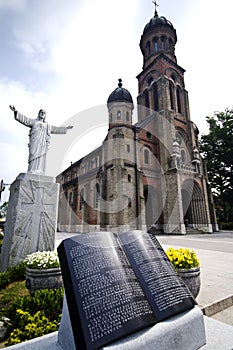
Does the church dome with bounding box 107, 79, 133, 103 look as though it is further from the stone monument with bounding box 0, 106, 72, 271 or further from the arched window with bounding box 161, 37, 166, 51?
the stone monument with bounding box 0, 106, 72, 271

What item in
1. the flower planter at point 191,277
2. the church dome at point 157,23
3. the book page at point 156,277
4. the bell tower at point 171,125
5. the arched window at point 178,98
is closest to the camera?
the book page at point 156,277

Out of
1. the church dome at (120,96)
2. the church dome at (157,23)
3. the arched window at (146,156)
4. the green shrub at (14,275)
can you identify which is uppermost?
the church dome at (157,23)

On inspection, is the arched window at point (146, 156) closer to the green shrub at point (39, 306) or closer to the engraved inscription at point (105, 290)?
the green shrub at point (39, 306)

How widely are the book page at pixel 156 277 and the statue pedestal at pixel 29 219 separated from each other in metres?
3.99

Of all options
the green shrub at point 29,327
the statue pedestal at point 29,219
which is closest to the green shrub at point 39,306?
the green shrub at point 29,327

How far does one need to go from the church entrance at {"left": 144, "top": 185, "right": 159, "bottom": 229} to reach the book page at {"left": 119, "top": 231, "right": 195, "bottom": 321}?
63.9 ft

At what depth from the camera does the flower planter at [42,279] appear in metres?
3.62

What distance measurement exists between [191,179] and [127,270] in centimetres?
2222

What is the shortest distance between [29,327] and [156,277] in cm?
178

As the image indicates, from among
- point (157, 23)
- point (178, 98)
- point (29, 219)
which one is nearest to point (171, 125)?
point (178, 98)

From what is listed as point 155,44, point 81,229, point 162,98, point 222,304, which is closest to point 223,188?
point 162,98

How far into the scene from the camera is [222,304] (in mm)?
3342

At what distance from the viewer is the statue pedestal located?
532 cm

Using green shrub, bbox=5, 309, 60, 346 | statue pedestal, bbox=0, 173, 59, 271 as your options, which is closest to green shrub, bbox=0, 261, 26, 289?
statue pedestal, bbox=0, 173, 59, 271
